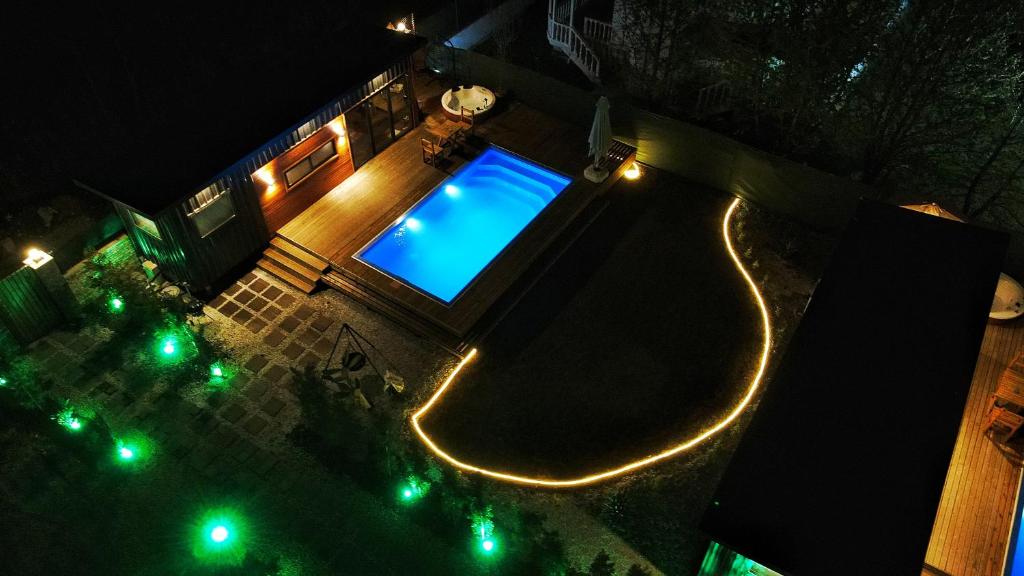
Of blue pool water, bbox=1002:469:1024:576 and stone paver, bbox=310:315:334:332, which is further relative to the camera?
stone paver, bbox=310:315:334:332

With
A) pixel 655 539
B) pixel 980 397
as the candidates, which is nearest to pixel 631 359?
pixel 655 539

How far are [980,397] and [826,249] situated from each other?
17.3 ft

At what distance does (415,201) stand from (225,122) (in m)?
5.08

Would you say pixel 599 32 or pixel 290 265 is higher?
pixel 599 32

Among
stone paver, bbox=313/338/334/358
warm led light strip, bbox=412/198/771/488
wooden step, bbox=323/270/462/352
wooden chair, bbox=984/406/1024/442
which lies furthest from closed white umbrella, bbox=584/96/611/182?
wooden chair, bbox=984/406/1024/442

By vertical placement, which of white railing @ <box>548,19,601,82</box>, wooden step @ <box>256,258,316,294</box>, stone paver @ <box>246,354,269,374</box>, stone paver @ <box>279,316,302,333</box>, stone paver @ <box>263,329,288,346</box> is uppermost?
white railing @ <box>548,19,601,82</box>

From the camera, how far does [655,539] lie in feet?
41.4

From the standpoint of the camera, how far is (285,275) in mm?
16969

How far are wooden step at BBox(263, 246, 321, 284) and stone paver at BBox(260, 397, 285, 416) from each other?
11.1 ft

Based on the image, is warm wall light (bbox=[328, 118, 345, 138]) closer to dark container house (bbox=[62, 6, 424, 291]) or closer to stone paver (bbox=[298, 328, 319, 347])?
dark container house (bbox=[62, 6, 424, 291])

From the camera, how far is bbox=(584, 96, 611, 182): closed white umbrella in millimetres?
17594

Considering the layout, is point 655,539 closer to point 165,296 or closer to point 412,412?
point 412,412

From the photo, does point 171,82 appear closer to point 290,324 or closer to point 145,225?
point 145,225

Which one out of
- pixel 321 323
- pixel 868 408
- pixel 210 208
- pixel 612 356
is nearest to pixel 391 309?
pixel 321 323
